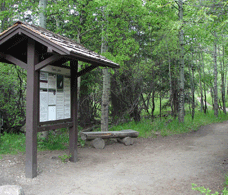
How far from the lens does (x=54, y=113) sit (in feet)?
18.7

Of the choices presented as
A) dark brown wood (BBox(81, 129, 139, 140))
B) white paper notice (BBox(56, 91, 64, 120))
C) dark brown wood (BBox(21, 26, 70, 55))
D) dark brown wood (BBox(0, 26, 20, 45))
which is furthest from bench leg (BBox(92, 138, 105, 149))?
dark brown wood (BBox(0, 26, 20, 45))

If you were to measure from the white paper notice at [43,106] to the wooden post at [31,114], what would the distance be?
209 mm

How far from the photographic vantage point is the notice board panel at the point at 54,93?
17.8ft

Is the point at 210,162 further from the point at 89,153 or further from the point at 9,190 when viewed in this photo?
the point at 9,190

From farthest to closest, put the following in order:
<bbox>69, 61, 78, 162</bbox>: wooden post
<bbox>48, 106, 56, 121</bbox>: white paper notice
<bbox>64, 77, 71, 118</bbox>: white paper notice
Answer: <bbox>69, 61, 78, 162</bbox>: wooden post < <bbox>64, 77, 71, 118</bbox>: white paper notice < <bbox>48, 106, 56, 121</bbox>: white paper notice

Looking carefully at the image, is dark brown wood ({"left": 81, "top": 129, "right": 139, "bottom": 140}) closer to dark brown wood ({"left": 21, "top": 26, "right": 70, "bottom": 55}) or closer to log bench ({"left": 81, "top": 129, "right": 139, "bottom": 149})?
log bench ({"left": 81, "top": 129, "right": 139, "bottom": 149})

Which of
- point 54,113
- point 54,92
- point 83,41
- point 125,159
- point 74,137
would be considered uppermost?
point 83,41

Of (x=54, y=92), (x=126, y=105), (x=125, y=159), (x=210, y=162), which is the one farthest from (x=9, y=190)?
(x=126, y=105)

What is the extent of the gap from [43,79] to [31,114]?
937 millimetres

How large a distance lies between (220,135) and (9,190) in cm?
1000

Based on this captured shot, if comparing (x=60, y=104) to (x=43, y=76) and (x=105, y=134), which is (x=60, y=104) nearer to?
(x=43, y=76)

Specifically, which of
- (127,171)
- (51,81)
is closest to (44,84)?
(51,81)

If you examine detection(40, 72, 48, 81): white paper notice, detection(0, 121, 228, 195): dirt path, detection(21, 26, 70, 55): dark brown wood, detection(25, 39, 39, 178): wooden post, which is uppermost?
detection(21, 26, 70, 55): dark brown wood

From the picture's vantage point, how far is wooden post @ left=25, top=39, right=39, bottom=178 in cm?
502
